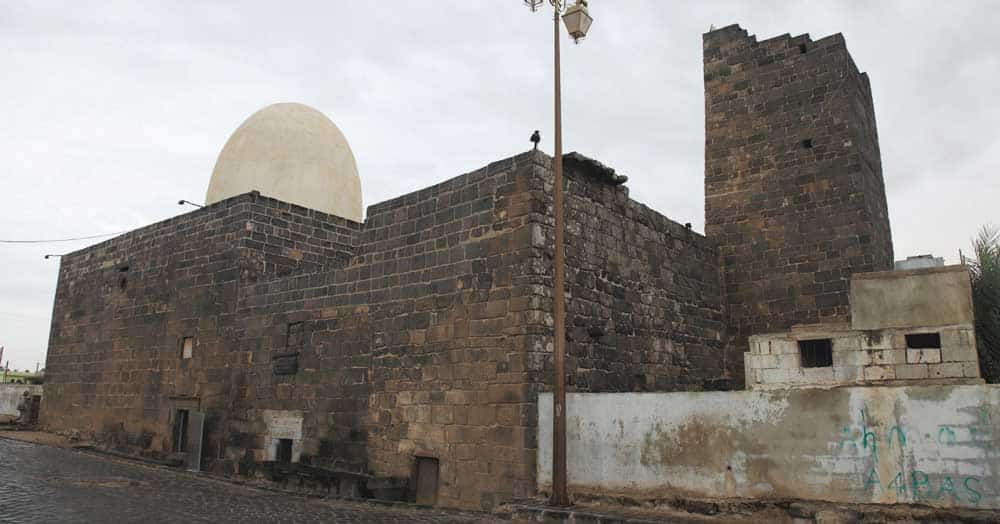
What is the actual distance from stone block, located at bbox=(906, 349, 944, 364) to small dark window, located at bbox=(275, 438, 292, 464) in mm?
9340

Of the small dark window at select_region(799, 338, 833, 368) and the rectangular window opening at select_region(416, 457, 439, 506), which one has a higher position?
the small dark window at select_region(799, 338, 833, 368)

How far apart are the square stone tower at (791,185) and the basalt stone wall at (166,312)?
26.6 ft

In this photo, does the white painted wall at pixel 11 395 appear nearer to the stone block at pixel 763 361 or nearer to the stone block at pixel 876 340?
the stone block at pixel 763 361

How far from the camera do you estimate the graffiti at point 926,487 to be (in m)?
6.35

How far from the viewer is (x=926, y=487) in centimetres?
653

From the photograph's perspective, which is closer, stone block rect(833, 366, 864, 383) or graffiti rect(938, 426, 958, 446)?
graffiti rect(938, 426, 958, 446)

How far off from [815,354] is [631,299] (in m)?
2.87

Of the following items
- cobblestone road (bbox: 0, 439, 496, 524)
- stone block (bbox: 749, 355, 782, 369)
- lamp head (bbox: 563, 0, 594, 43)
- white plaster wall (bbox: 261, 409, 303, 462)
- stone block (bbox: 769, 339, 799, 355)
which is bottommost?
cobblestone road (bbox: 0, 439, 496, 524)

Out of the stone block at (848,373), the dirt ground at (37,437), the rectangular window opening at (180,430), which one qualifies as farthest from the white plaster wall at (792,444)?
the dirt ground at (37,437)

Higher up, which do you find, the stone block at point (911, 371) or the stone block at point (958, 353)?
the stone block at point (958, 353)

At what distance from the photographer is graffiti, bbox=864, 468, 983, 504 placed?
635 cm

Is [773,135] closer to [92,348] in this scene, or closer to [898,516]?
[898,516]

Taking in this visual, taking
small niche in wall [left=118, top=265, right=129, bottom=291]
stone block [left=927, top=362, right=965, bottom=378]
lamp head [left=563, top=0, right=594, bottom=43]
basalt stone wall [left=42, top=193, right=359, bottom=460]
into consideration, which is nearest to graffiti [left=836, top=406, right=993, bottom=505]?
stone block [left=927, top=362, right=965, bottom=378]

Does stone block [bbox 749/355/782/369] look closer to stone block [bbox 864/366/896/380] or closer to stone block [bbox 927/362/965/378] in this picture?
stone block [bbox 864/366/896/380]
